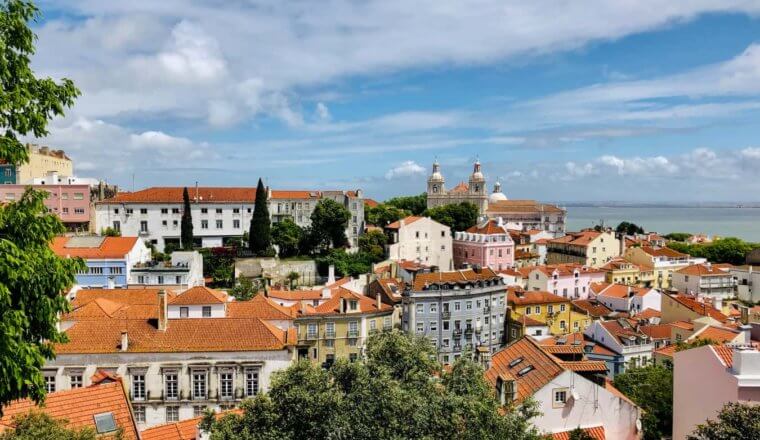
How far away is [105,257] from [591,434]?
128 feet

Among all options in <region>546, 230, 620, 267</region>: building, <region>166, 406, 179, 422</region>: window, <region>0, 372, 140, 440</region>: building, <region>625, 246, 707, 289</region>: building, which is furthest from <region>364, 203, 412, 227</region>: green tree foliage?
<region>0, 372, 140, 440</region>: building

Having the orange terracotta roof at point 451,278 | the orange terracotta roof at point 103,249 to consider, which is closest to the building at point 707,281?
the orange terracotta roof at point 451,278

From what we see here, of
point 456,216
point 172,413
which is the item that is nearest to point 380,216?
point 456,216

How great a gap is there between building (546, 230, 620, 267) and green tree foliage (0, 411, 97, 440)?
6631 cm

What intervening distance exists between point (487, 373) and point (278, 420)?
9716 millimetres

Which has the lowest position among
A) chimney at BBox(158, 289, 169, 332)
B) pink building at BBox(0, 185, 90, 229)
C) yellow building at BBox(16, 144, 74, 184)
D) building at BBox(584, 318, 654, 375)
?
building at BBox(584, 318, 654, 375)

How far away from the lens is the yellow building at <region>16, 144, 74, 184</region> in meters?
65.1

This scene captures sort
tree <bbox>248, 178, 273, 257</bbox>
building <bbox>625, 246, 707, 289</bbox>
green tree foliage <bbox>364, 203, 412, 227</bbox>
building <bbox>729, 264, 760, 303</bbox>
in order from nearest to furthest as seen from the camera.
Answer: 1. tree <bbox>248, 178, 273, 257</bbox>
2. building <bbox>729, 264, 760, 303</bbox>
3. building <bbox>625, 246, 707, 289</bbox>
4. green tree foliage <bbox>364, 203, 412, 227</bbox>

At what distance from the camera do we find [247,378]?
26.7 meters

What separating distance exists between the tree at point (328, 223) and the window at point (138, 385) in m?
34.0

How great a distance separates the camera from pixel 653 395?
68.2 feet

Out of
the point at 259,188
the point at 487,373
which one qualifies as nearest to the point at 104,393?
the point at 487,373

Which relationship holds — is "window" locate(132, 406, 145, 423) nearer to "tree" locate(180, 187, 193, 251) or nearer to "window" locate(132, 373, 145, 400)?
"window" locate(132, 373, 145, 400)

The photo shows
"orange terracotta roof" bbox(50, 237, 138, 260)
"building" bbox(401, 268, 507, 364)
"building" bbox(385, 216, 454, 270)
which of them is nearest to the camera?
"building" bbox(401, 268, 507, 364)
